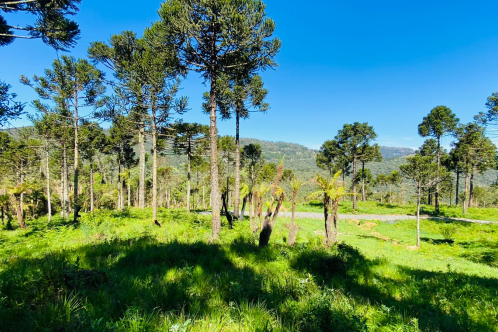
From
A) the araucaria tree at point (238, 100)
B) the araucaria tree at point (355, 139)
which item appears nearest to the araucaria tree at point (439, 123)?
the araucaria tree at point (355, 139)

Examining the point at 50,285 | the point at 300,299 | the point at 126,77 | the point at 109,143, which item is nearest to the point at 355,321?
the point at 300,299

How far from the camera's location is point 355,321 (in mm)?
2338

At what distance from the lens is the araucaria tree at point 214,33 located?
25.6 feet

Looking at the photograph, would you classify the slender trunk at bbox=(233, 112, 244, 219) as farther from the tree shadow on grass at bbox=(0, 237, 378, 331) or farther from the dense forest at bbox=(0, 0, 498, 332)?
the tree shadow on grass at bbox=(0, 237, 378, 331)

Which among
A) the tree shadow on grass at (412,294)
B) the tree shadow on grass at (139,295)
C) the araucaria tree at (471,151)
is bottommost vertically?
the tree shadow on grass at (412,294)

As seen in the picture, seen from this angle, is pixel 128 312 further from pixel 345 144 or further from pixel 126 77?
pixel 345 144

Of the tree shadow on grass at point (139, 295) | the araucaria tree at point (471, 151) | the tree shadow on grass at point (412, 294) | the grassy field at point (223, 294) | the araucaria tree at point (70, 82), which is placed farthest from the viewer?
the araucaria tree at point (471, 151)

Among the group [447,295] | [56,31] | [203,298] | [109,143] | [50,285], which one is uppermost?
[56,31]

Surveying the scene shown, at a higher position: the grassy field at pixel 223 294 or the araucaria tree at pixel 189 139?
the araucaria tree at pixel 189 139

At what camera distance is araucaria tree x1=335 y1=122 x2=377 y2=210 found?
32969mm

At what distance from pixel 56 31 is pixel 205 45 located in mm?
5303

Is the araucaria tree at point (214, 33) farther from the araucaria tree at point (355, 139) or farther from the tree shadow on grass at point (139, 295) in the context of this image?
the araucaria tree at point (355, 139)

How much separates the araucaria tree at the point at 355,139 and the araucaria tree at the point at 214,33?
28.8 m

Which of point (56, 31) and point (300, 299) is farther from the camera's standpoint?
point (56, 31)
